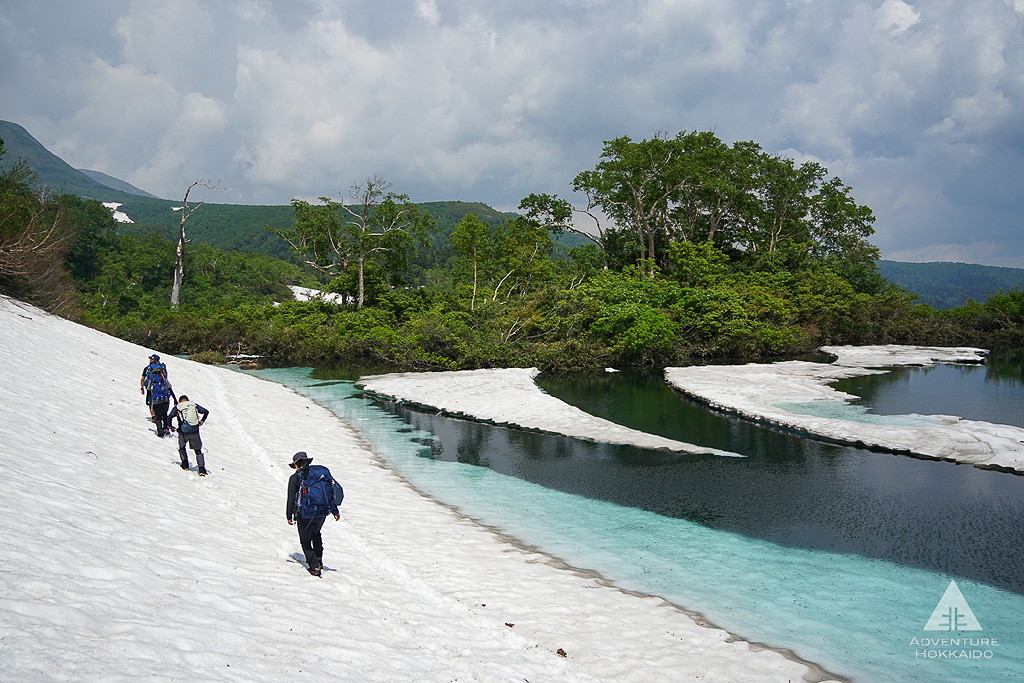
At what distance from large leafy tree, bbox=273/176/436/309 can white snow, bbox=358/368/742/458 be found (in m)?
22.4

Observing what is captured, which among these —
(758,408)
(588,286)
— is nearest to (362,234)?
(588,286)

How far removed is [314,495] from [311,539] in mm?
958

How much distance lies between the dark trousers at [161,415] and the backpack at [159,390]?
107 millimetres

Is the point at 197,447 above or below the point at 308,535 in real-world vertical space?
above

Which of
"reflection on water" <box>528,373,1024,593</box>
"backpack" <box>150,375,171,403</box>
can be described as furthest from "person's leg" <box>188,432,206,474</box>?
"reflection on water" <box>528,373,1024,593</box>

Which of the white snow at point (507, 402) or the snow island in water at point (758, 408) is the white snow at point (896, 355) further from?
the white snow at point (507, 402)

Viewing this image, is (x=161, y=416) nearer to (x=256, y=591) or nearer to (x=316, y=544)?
(x=316, y=544)

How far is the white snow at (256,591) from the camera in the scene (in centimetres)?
586

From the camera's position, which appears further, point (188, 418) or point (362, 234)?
point (362, 234)

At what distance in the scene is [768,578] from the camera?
36.6 ft

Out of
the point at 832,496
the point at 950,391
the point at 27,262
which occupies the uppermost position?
the point at 27,262

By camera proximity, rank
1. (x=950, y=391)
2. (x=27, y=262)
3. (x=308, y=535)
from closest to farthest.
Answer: (x=308, y=535), (x=27, y=262), (x=950, y=391)

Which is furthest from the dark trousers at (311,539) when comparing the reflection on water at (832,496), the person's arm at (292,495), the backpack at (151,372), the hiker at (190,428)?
the reflection on water at (832,496)

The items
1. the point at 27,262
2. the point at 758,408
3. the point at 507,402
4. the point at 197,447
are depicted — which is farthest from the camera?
the point at 507,402
